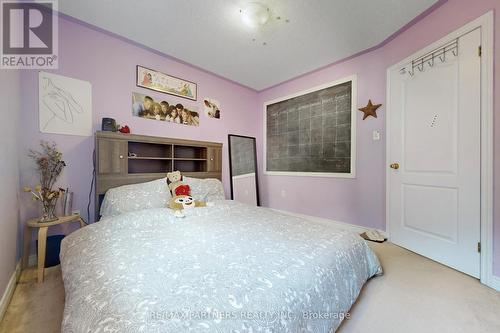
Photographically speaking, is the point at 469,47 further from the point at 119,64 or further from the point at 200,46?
the point at 119,64

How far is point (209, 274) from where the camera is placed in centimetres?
87

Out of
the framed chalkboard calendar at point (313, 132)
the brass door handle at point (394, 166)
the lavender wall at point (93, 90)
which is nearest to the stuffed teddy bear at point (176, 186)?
Answer: the lavender wall at point (93, 90)

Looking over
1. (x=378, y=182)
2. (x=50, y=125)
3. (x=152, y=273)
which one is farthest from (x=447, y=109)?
(x=50, y=125)

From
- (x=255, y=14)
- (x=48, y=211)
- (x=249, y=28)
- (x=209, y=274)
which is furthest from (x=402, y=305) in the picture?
(x=48, y=211)

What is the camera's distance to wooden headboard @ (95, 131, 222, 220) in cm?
202

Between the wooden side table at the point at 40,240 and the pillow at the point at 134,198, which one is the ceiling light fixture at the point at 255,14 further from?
the wooden side table at the point at 40,240

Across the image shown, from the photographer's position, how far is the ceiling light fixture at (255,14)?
6.02ft

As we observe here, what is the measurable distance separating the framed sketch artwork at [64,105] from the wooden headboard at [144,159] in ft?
1.12

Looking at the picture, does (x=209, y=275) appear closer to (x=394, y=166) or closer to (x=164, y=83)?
(x=394, y=166)

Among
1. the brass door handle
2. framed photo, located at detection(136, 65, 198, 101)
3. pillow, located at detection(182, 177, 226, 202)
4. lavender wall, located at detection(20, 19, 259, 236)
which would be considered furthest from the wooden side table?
the brass door handle

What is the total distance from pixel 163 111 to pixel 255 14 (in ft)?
5.39

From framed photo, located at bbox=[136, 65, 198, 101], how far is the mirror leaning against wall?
99cm

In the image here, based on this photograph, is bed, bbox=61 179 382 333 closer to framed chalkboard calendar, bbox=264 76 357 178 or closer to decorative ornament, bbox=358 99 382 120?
framed chalkboard calendar, bbox=264 76 357 178

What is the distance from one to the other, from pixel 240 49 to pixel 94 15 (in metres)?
1.57
